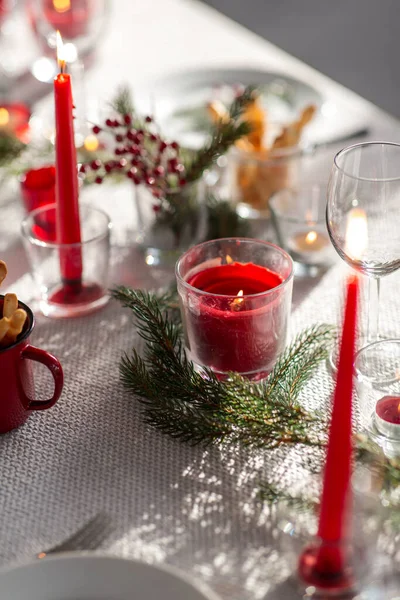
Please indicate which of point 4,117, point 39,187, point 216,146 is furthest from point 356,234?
point 4,117

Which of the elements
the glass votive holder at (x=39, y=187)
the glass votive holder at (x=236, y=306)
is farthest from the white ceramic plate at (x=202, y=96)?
the glass votive holder at (x=236, y=306)

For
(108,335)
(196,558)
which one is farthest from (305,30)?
(196,558)

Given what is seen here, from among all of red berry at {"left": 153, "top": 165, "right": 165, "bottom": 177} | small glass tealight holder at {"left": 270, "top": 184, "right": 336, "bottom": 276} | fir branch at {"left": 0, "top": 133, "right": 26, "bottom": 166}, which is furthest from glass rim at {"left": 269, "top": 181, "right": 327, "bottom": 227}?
fir branch at {"left": 0, "top": 133, "right": 26, "bottom": 166}

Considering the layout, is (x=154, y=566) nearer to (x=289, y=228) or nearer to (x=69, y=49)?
(x=289, y=228)

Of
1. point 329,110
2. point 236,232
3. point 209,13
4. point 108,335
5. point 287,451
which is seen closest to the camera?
point 287,451

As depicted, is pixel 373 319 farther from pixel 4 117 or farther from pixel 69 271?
pixel 4 117

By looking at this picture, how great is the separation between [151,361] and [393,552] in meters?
0.24

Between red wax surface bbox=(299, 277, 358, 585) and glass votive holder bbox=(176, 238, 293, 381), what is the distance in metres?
0.15

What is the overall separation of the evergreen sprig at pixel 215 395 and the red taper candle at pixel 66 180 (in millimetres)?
98

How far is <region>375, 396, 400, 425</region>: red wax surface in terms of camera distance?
1.88 feet

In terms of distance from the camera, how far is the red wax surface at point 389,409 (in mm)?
573

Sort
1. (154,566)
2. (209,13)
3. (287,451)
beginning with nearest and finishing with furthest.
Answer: (154,566) → (287,451) → (209,13)

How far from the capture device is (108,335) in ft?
2.37

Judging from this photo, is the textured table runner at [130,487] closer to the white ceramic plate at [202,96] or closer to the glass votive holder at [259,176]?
the glass votive holder at [259,176]
